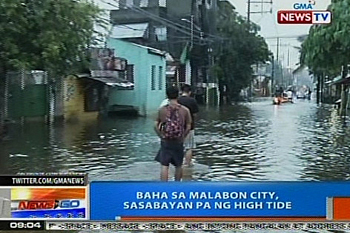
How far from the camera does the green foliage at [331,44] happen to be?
17.0 feet

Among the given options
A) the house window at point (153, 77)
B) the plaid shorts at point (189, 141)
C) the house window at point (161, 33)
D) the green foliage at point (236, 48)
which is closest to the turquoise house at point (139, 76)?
the house window at point (153, 77)

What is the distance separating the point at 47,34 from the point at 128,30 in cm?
79

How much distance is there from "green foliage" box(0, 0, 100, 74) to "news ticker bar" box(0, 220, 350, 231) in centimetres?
119

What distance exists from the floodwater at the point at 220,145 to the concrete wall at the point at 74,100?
7 cm

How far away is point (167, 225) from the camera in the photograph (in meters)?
4.96

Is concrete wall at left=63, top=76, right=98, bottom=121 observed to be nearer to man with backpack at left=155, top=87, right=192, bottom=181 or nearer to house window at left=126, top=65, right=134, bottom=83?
house window at left=126, top=65, right=134, bottom=83

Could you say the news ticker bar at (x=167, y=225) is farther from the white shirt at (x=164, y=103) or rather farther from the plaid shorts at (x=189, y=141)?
the plaid shorts at (x=189, y=141)

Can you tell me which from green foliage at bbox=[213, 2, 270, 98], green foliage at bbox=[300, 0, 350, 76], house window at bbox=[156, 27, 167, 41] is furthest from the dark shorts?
green foliage at bbox=[300, 0, 350, 76]

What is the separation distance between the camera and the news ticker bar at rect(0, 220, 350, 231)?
16.2ft

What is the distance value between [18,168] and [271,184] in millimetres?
2319

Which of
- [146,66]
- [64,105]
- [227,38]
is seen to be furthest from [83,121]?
[227,38]

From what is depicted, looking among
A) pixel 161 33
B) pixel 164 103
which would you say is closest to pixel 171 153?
pixel 164 103

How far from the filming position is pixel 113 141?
5.92 m

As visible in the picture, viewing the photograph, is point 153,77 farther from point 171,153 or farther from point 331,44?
point 331,44
